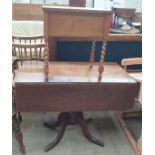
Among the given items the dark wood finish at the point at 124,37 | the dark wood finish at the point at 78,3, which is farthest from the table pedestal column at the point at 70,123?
the dark wood finish at the point at 78,3

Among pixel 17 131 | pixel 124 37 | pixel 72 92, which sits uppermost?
pixel 124 37

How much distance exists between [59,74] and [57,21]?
481 millimetres

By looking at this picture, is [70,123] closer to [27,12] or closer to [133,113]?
[133,113]

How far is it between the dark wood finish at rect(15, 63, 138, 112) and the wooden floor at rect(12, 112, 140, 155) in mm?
439

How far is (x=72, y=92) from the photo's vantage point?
183 cm

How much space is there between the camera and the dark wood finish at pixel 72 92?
1.81 m

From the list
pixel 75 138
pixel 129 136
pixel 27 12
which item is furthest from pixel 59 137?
pixel 27 12

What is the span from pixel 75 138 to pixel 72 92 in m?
0.65

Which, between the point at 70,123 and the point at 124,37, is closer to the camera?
the point at 70,123

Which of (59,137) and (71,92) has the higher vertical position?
(71,92)

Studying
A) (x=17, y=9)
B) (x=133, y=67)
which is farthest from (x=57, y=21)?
(x=17, y=9)

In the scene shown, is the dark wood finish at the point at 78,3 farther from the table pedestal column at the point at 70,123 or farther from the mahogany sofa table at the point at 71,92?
the table pedestal column at the point at 70,123

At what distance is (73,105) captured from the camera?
187 cm
